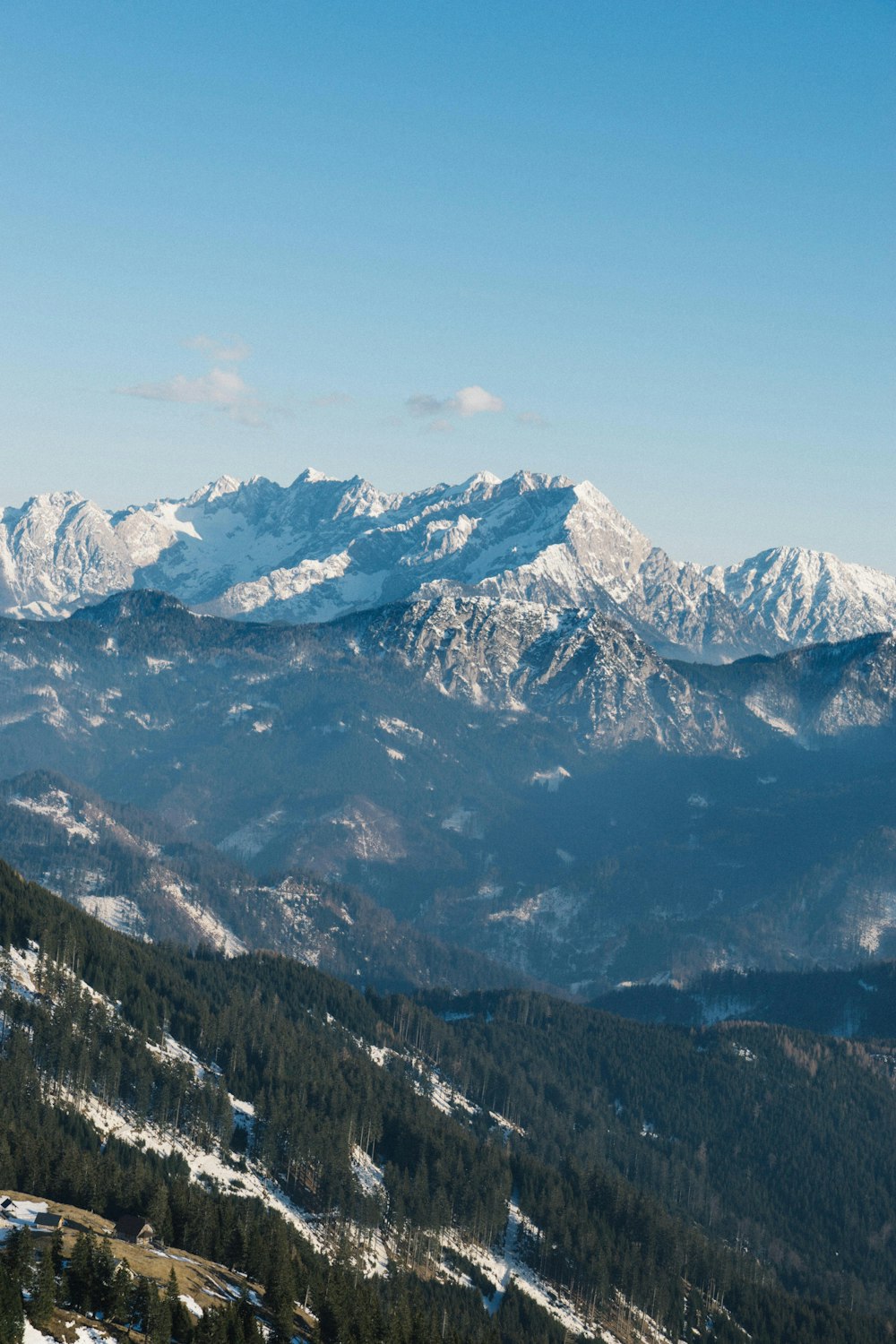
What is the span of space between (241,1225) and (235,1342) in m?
46.1

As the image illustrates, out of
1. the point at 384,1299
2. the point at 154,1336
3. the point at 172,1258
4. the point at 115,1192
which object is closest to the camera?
the point at 154,1336

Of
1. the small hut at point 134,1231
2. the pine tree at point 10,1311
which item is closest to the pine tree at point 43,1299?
the pine tree at point 10,1311

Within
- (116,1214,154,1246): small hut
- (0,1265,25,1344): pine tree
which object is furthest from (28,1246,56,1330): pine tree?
(116,1214,154,1246): small hut

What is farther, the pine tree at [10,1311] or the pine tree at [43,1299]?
the pine tree at [43,1299]

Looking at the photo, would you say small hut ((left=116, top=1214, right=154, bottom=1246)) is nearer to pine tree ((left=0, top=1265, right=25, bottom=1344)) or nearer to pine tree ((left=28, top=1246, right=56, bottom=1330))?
pine tree ((left=28, top=1246, right=56, bottom=1330))

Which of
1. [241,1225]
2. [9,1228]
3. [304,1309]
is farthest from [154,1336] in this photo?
[241,1225]

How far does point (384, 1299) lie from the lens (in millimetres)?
191750

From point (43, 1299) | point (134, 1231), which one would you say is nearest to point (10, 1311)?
point (43, 1299)

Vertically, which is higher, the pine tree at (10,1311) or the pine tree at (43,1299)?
the pine tree at (10,1311)

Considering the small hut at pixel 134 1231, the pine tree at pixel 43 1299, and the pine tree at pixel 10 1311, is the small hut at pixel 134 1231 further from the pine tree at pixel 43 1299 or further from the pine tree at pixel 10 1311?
the pine tree at pixel 10 1311

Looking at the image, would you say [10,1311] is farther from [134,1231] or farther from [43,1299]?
[134,1231]

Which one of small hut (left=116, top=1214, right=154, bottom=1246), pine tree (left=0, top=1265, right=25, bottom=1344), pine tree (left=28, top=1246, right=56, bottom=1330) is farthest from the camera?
small hut (left=116, top=1214, right=154, bottom=1246)

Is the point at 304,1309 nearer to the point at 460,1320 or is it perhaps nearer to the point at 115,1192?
the point at 115,1192

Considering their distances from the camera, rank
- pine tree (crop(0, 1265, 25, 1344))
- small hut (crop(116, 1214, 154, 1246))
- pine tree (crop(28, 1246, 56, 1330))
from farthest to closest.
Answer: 1. small hut (crop(116, 1214, 154, 1246))
2. pine tree (crop(28, 1246, 56, 1330))
3. pine tree (crop(0, 1265, 25, 1344))
